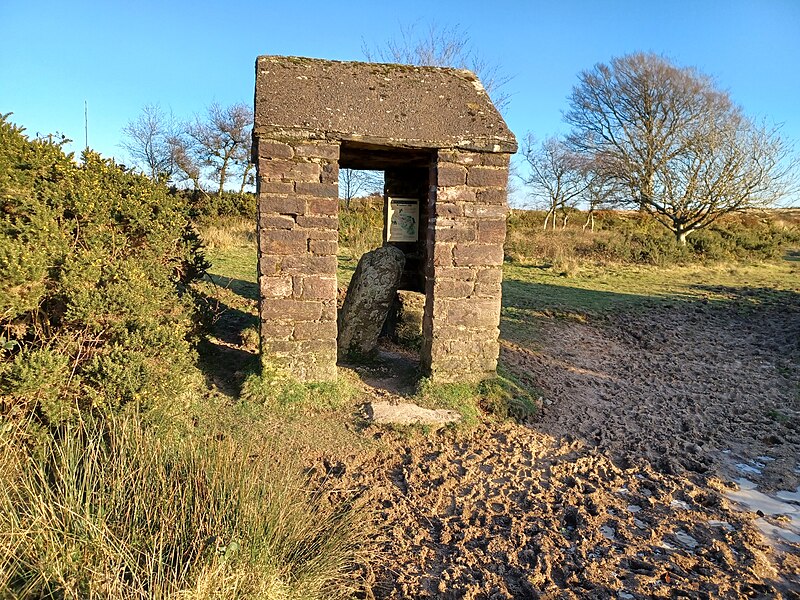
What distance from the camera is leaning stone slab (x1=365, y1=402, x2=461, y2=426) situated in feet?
16.3

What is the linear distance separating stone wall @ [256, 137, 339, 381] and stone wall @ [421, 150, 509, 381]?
1.08 metres

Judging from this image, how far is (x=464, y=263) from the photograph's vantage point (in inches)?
214

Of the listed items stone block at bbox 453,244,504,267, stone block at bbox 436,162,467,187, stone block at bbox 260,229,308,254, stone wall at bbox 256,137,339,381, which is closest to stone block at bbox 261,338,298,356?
stone wall at bbox 256,137,339,381

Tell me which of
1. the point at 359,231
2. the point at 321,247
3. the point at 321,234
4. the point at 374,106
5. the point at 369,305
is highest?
the point at 374,106

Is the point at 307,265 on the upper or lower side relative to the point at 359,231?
lower

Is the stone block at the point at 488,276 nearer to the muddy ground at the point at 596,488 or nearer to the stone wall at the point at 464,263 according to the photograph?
the stone wall at the point at 464,263

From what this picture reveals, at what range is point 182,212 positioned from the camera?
572 centimetres

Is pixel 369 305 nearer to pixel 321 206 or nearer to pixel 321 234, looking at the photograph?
pixel 321 234

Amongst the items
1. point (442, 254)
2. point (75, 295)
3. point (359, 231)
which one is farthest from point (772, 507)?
point (359, 231)

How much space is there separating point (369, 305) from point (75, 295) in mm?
3359

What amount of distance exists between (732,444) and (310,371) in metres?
4.38

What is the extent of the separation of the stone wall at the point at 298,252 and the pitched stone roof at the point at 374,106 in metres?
0.26

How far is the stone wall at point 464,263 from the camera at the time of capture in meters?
5.32

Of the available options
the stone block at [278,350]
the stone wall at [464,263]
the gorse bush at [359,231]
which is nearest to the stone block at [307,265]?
the stone block at [278,350]
